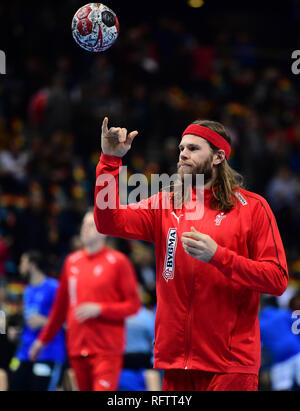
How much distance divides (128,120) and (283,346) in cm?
699

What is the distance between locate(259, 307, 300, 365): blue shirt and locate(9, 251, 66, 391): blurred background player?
2.33 meters

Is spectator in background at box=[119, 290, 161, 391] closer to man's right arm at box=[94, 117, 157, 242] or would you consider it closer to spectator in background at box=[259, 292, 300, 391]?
spectator in background at box=[259, 292, 300, 391]

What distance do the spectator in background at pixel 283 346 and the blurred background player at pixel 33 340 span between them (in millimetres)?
2349

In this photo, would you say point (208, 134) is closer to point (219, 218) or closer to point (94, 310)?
point (219, 218)

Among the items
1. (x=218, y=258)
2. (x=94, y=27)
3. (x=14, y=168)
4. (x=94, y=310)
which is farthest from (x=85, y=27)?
(x=14, y=168)

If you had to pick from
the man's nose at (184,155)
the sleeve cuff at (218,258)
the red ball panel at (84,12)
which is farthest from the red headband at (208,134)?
the red ball panel at (84,12)

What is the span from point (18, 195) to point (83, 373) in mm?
5530

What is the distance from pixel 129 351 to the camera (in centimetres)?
858

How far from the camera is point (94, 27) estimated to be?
4.80 m

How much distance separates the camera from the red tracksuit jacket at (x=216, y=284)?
411 centimetres

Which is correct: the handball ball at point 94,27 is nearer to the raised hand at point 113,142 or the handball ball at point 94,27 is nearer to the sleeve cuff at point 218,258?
the raised hand at point 113,142

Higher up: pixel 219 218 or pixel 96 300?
pixel 219 218
